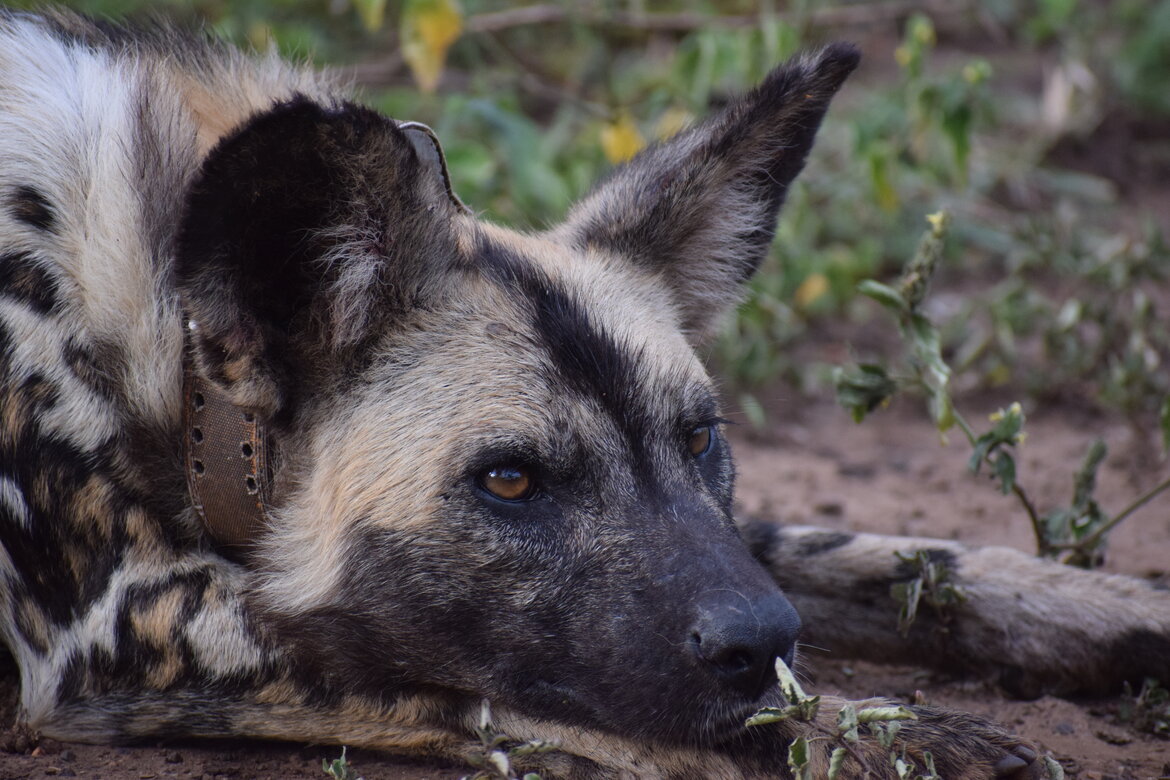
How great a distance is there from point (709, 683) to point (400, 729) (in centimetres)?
73

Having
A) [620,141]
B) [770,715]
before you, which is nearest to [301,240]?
[770,715]

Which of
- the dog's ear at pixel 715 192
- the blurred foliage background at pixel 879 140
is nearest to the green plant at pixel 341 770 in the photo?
the dog's ear at pixel 715 192

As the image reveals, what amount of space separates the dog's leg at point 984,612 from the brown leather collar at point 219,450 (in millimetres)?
1471

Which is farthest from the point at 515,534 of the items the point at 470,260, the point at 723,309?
the point at 723,309

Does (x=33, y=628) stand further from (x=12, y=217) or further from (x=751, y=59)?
(x=751, y=59)

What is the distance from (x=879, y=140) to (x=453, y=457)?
12.7 ft

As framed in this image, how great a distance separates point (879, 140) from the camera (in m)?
5.96

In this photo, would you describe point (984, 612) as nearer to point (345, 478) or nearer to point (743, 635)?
point (743, 635)

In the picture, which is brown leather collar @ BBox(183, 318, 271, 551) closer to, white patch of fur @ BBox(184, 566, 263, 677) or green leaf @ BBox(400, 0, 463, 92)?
white patch of fur @ BBox(184, 566, 263, 677)

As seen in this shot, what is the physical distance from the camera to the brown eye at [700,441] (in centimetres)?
302

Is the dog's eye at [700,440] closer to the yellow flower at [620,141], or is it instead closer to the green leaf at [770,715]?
the green leaf at [770,715]

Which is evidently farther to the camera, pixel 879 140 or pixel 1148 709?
pixel 879 140

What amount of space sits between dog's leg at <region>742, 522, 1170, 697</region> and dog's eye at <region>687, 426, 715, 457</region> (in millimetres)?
618

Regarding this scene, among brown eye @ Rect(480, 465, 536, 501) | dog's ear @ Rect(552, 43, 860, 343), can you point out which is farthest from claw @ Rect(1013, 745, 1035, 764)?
dog's ear @ Rect(552, 43, 860, 343)
